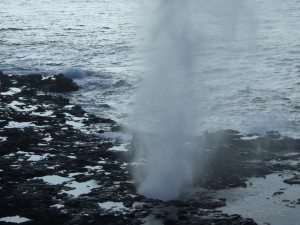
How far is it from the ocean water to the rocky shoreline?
3162mm

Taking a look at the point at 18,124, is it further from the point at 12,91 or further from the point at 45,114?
the point at 12,91

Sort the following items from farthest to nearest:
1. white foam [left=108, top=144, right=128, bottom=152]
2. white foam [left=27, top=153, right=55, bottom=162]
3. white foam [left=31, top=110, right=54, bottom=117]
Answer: white foam [left=31, top=110, right=54, bottom=117] < white foam [left=108, top=144, right=128, bottom=152] < white foam [left=27, top=153, right=55, bottom=162]

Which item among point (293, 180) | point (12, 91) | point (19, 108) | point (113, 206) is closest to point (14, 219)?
point (113, 206)

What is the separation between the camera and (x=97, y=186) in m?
21.1

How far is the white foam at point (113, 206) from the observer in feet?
62.6

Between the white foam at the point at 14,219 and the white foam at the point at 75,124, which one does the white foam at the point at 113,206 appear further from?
the white foam at the point at 75,124

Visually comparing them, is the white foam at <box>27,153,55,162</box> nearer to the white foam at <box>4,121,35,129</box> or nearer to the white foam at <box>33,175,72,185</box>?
the white foam at <box>33,175,72,185</box>

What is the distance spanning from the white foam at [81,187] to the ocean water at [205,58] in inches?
324

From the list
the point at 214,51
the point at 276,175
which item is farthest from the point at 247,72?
the point at 276,175

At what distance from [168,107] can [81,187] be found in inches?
248

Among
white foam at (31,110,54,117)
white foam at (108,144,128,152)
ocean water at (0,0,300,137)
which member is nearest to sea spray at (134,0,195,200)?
white foam at (108,144,128,152)

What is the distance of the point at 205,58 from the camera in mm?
51500

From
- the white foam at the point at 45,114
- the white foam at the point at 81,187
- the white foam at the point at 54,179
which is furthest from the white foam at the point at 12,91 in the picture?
the white foam at the point at 81,187

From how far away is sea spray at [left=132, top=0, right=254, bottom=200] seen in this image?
70.0 ft
